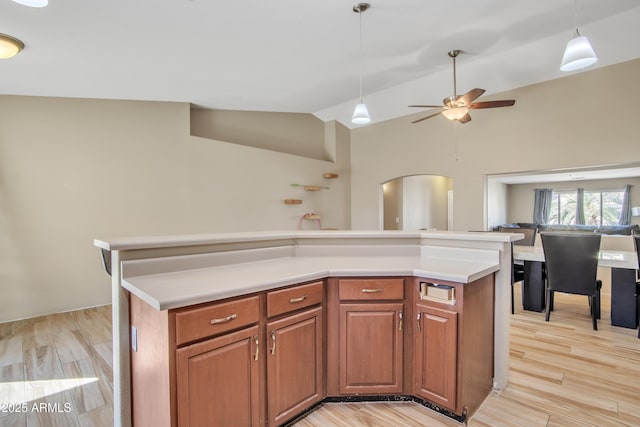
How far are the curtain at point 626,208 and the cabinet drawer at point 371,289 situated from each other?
8.07 m

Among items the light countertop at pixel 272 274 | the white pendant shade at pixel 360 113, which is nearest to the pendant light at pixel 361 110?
the white pendant shade at pixel 360 113

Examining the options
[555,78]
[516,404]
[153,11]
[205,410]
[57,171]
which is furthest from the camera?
[555,78]

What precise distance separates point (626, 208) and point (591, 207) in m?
0.67

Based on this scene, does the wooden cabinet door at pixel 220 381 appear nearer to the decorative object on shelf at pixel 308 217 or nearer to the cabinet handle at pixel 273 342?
the cabinet handle at pixel 273 342

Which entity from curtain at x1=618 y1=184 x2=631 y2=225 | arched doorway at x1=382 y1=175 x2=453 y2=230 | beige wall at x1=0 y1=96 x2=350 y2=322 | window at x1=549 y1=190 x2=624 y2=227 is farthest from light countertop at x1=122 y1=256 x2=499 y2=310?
window at x1=549 y1=190 x2=624 y2=227

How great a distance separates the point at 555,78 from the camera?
14.2ft

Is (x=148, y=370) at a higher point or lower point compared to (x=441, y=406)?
higher

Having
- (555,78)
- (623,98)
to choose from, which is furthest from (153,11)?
(623,98)

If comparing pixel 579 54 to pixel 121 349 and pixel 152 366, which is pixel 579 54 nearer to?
pixel 152 366

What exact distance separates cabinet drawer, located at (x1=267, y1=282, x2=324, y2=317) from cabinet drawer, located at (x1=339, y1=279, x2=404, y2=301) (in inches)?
5.9

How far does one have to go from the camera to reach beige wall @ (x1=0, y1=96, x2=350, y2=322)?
149 inches

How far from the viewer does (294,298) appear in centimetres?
177

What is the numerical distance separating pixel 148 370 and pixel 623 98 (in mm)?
5491

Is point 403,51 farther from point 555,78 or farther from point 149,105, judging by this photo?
point 149,105
